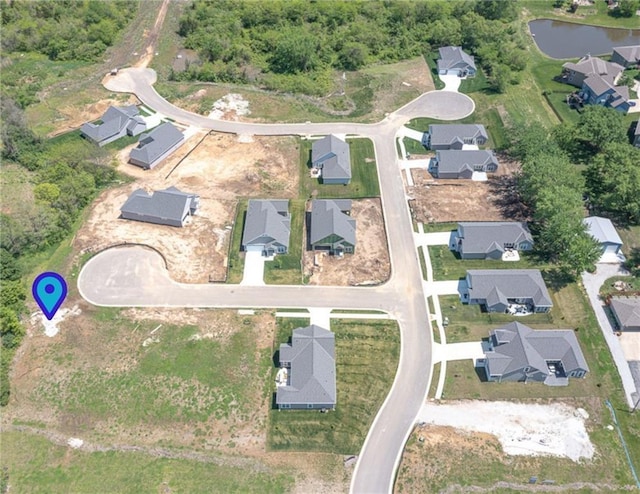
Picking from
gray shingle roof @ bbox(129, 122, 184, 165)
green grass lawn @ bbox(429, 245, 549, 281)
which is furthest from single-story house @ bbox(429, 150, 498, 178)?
gray shingle roof @ bbox(129, 122, 184, 165)

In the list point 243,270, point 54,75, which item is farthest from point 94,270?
point 54,75

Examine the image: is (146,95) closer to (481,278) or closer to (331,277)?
(331,277)

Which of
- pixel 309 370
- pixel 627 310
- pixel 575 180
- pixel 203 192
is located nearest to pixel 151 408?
pixel 309 370

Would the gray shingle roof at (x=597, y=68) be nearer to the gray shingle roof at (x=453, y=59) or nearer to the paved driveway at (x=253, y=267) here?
the gray shingle roof at (x=453, y=59)

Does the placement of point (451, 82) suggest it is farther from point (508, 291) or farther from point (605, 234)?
point (508, 291)

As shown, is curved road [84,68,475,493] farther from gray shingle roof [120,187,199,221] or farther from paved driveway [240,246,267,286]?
gray shingle roof [120,187,199,221]
